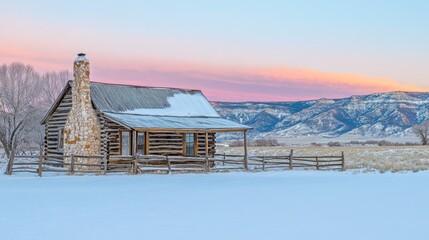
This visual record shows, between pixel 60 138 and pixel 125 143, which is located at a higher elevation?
pixel 60 138

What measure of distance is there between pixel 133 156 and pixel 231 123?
22.4 ft

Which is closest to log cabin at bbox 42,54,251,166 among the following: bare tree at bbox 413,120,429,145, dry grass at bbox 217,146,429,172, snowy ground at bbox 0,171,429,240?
snowy ground at bbox 0,171,429,240

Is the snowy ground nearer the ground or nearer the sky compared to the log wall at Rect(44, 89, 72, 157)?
nearer the ground

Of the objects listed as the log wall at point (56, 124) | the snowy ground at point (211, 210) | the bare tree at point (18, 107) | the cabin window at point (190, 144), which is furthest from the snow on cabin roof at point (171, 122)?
the bare tree at point (18, 107)

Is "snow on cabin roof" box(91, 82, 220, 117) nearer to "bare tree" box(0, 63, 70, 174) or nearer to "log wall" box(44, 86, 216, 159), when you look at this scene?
"log wall" box(44, 86, 216, 159)

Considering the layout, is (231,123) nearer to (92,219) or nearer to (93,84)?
(93,84)

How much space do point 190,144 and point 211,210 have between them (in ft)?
51.0

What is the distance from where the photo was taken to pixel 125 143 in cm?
2581

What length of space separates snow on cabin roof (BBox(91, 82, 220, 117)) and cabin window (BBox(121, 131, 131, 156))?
57.5 inches

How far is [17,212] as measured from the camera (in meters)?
11.7

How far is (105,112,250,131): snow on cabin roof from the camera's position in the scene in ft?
81.5

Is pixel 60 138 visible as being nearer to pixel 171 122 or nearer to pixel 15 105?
pixel 171 122

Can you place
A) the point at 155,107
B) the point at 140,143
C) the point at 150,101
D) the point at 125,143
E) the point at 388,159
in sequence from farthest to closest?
the point at 388,159 < the point at 150,101 < the point at 155,107 < the point at 140,143 < the point at 125,143

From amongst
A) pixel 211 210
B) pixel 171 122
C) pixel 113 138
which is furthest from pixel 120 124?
pixel 211 210
